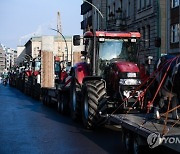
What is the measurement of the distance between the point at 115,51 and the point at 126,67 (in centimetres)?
105

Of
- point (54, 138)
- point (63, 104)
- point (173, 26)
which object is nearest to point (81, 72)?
point (63, 104)

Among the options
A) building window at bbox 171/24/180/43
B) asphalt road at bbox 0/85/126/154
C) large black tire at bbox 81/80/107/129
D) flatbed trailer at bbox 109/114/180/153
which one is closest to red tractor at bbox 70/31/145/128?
large black tire at bbox 81/80/107/129

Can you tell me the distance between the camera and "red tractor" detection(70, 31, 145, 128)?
12700 millimetres

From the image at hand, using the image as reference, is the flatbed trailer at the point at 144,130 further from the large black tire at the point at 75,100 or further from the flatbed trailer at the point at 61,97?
the flatbed trailer at the point at 61,97

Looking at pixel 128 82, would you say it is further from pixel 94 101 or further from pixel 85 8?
pixel 85 8

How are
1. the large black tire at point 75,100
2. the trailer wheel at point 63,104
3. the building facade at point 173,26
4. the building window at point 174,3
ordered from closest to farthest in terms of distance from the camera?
the large black tire at point 75,100, the trailer wheel at point 63,104, the building facade at point 173,26, the building window at point 174,3

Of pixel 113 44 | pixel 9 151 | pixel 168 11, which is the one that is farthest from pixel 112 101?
pixel 168 11

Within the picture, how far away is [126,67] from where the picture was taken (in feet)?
42.6

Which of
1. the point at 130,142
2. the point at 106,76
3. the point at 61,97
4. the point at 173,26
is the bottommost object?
the point at 130,142

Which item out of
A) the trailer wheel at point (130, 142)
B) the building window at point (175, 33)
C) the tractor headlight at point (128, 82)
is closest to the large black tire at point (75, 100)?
the tractor headlight at point (128, 82)

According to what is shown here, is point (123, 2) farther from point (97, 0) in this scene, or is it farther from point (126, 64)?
point (126, 64)

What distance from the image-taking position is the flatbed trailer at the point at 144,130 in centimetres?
692

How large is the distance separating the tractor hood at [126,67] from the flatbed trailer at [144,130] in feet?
9.58

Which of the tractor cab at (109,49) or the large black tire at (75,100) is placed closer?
the tractor cab at (109,49)
